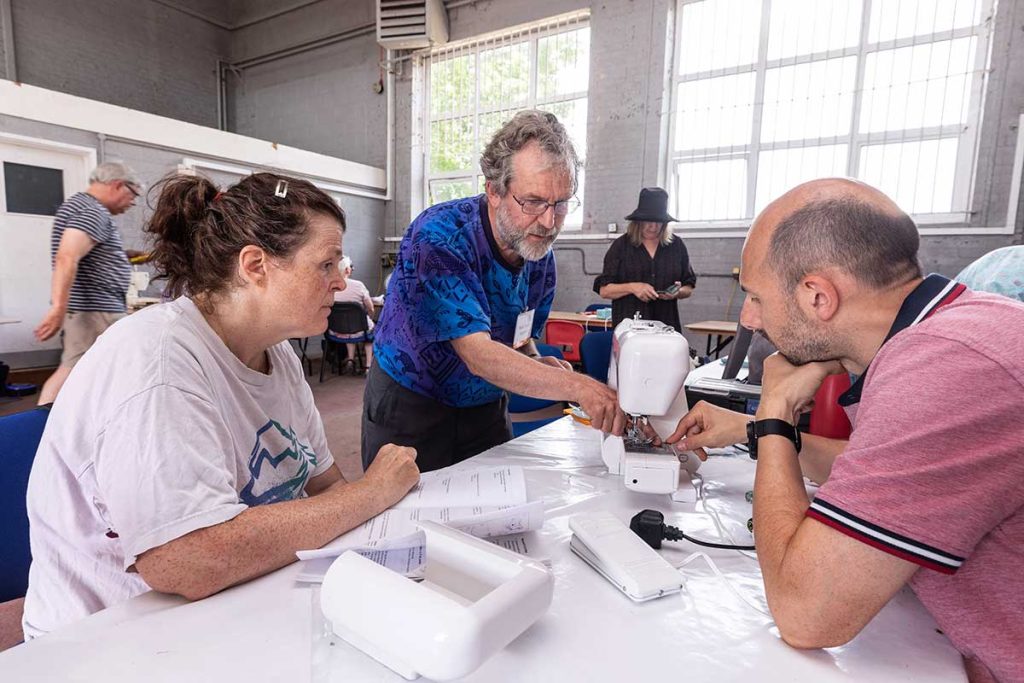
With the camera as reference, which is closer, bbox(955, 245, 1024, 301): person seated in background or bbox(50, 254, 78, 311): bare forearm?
bbox(955, 245, 1024, 301): person seated in background

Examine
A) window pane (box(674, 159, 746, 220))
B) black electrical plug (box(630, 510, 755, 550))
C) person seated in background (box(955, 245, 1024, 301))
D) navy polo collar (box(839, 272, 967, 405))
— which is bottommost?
black electrical plug (box(630, 510, 755, 550))

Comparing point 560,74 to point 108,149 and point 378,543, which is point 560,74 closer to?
point 108,149

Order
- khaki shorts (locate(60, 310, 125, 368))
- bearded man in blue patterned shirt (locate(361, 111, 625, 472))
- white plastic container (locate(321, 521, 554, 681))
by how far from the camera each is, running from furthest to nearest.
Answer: khaki shorts (locate(60, 310, 125, 368))
bearded man in blue patterned shirt (locate(361, 111, 625, 472))
white plastic container (locate(321, 521, 554, 681))

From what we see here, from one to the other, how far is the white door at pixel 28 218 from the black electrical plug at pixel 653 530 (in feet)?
21.0

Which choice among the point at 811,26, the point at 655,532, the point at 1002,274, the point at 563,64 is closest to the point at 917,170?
the point at 811,26

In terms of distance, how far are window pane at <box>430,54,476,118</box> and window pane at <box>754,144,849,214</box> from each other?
3908 millimetres

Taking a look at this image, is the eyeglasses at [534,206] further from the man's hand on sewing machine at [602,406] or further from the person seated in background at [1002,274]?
the person seated in background at [1002,274]

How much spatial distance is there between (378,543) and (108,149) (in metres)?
6.78

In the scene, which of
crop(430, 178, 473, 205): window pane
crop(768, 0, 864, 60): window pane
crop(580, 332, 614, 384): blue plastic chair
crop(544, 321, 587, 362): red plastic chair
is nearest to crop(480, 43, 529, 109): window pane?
crop(430, 178, 473, 205): window pane

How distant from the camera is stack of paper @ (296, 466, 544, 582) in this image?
2.74ft

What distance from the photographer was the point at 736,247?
5844 mm

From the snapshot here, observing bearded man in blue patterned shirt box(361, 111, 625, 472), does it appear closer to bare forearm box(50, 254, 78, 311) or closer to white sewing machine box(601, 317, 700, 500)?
white sewing machine box(601, 317, 700, 500)

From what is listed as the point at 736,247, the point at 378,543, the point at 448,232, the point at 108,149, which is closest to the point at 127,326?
the point at 378,543

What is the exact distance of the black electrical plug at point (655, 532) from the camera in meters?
0.99
